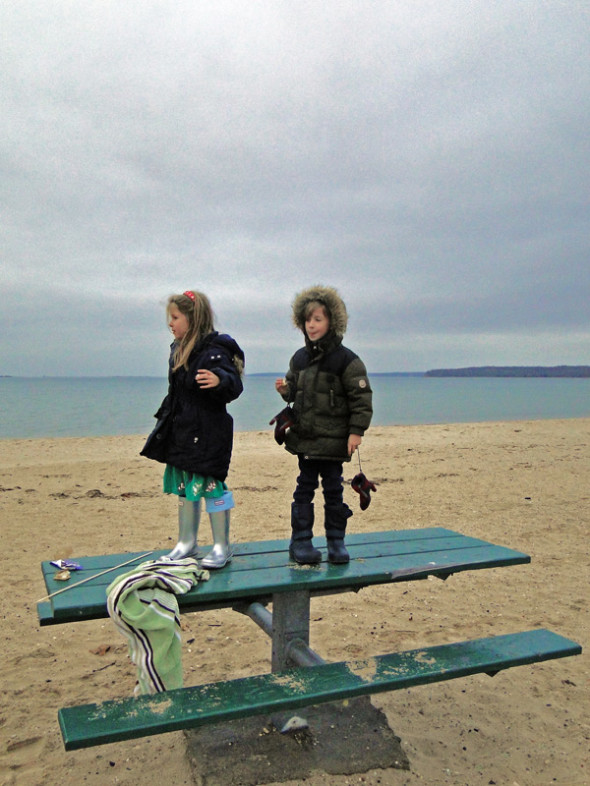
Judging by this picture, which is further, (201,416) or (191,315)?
(191,315)

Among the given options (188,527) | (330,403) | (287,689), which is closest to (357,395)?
(330,403)

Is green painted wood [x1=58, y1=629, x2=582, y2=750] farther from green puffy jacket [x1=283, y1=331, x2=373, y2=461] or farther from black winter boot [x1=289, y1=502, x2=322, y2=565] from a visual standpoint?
green puffy jacket [x1=283, y1=331, x2=373, y2=461]

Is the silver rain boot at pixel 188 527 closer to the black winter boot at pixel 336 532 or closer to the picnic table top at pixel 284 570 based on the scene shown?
the picnic table top at pixel 284 570

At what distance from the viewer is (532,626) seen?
13.2ft

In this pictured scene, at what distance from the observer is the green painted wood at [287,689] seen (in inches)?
77.3

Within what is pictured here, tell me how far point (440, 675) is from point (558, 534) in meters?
4.13

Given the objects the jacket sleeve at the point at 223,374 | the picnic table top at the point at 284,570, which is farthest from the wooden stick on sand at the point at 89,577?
the jacket sleeve at the point at 223,374

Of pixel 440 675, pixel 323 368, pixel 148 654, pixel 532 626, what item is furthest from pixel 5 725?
pixel 532 626

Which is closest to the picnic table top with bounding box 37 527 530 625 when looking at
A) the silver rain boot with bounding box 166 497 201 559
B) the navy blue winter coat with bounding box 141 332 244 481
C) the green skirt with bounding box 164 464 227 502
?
the silver rain boot with bounding box 166 497 201 559

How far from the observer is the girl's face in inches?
126

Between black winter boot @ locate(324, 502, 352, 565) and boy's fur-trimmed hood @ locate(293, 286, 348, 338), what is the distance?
0.92 m

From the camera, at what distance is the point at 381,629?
4.06m

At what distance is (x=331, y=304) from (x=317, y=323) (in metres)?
0.14

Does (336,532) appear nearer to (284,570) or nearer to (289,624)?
(284,570)
